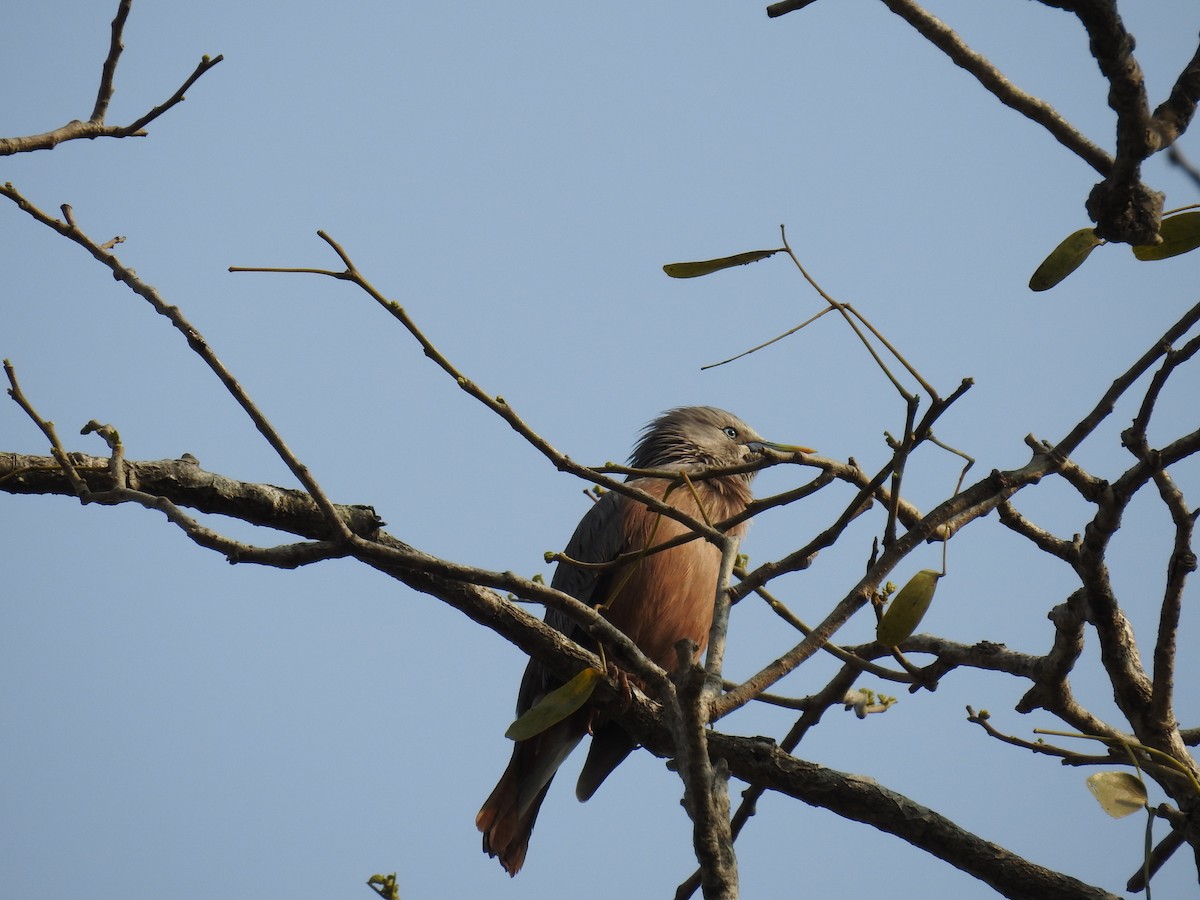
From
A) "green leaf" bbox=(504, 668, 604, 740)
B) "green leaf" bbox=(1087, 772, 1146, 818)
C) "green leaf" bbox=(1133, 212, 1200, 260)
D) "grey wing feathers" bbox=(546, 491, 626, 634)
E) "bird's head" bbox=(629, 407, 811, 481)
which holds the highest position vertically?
"bird's head" bbox=(629, 407, 811, 481)

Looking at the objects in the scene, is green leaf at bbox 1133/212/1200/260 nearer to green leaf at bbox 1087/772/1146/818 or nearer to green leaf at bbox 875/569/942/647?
green leaf at bbox 875/569/942/647

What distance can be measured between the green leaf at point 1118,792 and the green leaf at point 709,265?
1379 millimetres

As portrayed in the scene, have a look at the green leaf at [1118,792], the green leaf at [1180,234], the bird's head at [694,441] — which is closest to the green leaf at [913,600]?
the green leaf at [1118,792]

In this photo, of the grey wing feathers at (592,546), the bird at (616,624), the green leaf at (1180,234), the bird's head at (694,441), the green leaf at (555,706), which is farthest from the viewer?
the bird's head at (694,441)

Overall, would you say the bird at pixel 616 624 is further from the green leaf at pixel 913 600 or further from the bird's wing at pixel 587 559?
the green leaf at pixel 913 600

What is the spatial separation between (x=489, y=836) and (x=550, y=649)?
2.51m

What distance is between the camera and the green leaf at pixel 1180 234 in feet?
7.38

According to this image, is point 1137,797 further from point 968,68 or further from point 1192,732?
point 968,68

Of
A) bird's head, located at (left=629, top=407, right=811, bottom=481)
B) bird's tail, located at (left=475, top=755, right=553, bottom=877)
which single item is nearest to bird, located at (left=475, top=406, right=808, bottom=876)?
bird's tail, located at (left=475, top=755, right=553, bottom=877)

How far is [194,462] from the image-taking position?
325 centimetres

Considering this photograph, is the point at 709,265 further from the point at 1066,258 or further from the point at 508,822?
the point at 508,822

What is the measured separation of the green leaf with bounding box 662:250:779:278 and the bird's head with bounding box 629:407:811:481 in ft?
12.6

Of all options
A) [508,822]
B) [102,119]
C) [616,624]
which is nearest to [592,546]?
[616,624]

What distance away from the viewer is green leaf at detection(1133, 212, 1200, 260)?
2.25 m
